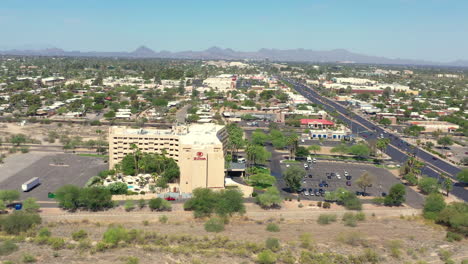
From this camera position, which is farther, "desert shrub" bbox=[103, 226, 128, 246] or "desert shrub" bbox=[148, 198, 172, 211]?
"desert shrub" bbox=[148, 198, 172, 211]

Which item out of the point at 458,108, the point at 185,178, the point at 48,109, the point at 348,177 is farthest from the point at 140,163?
the point at 458,108

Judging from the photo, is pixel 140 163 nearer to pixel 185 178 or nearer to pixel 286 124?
pixel 185 178

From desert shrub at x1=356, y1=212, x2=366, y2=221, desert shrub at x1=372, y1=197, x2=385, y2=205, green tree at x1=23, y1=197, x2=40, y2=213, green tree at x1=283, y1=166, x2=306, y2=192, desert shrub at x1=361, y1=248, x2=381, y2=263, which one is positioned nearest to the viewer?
desert shrub at x1=361, y1=248, x2=381, y2=263

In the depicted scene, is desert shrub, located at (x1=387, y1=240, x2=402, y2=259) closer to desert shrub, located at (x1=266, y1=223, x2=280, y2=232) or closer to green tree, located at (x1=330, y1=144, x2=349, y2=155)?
desert shrub, located at (x1=266, y1=223, x2=280, y2=232)

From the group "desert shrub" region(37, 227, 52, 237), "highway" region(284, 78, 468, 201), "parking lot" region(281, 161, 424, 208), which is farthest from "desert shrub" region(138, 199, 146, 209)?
"highway" region(284, 78, 468, 201)

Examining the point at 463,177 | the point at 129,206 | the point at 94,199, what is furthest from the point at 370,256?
the point at 94,199

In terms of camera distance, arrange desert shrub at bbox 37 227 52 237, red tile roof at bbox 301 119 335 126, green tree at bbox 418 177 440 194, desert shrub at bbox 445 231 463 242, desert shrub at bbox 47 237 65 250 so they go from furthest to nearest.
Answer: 1. red tile roof at bbox 301 119 335 126
2. green tree at bbox 418 177 440 194
3. desert shrub at bbox 445 231 463 242
4. desert shrub at bbox 37 227 52 237
5. desert shrub at bbox 47 237 65 250

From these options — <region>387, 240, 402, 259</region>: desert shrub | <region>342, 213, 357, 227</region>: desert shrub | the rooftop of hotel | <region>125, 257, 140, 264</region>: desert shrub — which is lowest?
<region>125, 257, 140, 264</region>: desert shrub
